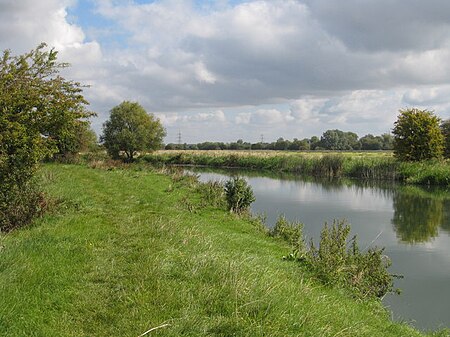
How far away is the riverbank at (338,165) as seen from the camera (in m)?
36.1

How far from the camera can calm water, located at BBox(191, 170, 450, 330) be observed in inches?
396

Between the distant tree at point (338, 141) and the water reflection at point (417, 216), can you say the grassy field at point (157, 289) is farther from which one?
the distant tree at point (338, 141)

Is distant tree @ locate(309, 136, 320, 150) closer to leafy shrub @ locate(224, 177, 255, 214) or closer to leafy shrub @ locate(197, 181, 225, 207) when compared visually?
leafy shrub @ locate(197, 181, 225, 207)

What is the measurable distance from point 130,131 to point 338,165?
2150cm

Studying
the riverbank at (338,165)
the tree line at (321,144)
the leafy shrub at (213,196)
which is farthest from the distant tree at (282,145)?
the leafy shrub at (213,196)

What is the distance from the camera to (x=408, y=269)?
12445 mm

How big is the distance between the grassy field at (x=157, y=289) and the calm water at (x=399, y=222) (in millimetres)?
2898

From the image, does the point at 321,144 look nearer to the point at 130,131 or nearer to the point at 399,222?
the point at 130,131

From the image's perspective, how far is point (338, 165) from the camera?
45219 mm

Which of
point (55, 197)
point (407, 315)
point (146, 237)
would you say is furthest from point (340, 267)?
point (55, 197)

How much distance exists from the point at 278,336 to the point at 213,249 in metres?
3.56

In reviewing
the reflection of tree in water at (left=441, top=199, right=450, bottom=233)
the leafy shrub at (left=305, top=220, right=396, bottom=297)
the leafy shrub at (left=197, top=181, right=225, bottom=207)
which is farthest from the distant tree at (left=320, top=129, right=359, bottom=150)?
the leafy shrub at (left=305, top=220, right=396, bottom=297)

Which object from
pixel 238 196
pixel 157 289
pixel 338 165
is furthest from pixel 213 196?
pixel 338 165

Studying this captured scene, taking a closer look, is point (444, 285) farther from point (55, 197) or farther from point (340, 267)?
point (55, 197)
